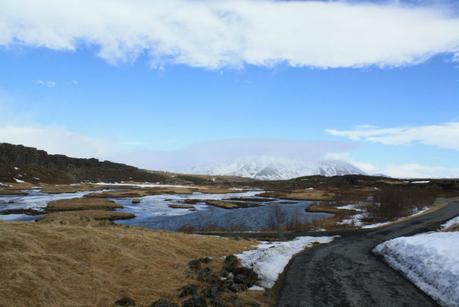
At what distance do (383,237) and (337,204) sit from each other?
48941mm

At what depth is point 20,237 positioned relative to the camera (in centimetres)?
1703

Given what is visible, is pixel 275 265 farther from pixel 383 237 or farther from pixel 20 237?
pixel 383 237

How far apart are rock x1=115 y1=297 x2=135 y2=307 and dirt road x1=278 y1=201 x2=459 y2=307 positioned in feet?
17.5

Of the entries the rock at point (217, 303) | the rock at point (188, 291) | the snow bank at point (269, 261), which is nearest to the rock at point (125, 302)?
the rock at point (188, 291)

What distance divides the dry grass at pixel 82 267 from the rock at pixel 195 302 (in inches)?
50.0

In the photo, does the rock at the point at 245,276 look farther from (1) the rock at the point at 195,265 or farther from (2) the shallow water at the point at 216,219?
(2) the shallow water at the point at 216,219

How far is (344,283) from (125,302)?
10.3 metres

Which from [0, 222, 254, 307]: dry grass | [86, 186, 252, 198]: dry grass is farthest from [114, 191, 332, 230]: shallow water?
[86, 186, 252, 198]: dry grass

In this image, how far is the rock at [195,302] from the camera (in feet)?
45.2

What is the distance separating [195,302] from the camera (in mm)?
13977

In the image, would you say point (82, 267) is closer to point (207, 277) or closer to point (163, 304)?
point (163, 304)

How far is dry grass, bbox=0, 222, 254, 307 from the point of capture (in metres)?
12.8

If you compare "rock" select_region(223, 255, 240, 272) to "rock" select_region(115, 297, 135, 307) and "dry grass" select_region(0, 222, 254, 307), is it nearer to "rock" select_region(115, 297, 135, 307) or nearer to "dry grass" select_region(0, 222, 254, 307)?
"dry grass" select_region(0, 222, 254, 307)

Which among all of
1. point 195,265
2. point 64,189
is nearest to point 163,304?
point 195,265
